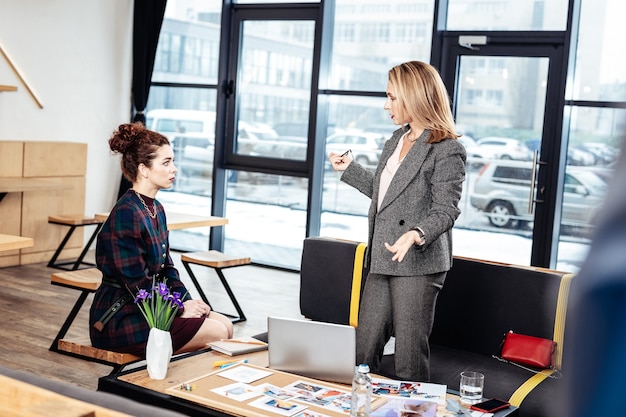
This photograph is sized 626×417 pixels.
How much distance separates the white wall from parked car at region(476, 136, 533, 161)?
3915 millimetres

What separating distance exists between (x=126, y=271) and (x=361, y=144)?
14.0ft

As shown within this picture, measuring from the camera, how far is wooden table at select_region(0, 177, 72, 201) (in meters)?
6.36

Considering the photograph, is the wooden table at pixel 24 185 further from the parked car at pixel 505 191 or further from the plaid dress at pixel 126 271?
the parked car at pixel 505 191

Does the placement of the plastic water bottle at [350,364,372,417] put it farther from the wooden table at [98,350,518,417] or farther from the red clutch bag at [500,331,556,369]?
the red clutch bag at [500,331,556,369]

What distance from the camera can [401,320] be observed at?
3145 millimetres

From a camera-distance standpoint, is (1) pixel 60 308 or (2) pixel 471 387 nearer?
(2) pixel 471 387

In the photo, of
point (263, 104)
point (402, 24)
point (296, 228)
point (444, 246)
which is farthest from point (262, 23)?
point (444, 246)

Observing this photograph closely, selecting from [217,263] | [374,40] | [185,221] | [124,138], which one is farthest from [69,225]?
[124,138]

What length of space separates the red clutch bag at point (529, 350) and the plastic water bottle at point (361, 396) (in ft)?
4.34

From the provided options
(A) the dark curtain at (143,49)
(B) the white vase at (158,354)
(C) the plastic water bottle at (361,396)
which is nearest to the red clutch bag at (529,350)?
(C) the plastic water bottle at (361,396)

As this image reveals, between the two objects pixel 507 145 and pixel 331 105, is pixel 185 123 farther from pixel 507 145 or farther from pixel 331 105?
pixel 507 145

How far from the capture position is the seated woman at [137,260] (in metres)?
3.36

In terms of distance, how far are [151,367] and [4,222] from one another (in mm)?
4622

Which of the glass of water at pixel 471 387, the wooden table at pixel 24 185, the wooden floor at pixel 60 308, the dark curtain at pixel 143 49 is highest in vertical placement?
the dark curtain at pixel 143 49
